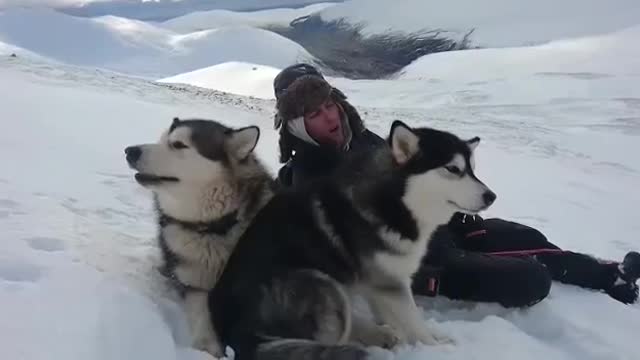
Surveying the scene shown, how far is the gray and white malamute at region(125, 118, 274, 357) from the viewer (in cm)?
276

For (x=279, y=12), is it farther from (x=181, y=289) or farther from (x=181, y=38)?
(x=181, y=289)

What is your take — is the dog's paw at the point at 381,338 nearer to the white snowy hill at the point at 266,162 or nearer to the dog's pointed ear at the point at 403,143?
the white snowy hill at the point at 266,162

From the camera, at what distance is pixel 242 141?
9.39 feet

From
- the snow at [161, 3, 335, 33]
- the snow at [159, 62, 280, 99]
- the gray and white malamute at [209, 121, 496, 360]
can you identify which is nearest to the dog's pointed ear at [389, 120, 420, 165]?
the gray and white malamute at [209, 121, 496, 360]

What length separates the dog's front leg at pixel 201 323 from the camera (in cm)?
252

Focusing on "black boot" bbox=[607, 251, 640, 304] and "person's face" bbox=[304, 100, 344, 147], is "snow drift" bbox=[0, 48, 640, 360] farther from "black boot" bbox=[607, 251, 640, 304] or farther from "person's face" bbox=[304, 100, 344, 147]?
"person's face" bbox=[304, 100, 344, 147]

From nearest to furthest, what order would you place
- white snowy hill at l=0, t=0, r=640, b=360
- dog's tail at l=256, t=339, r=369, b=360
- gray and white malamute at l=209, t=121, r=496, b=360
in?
dog's tail at l=256, t=339, r=369, b=360, white snowy hill at l=0, t=0, r=640, b=360, gray and white malamute at l=209, t=121, r=496, b=360

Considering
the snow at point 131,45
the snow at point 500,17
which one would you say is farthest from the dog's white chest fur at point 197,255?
the snow at point 500,17

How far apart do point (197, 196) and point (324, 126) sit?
0.80 metres

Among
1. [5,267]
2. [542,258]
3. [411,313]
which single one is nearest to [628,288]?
[542,258]

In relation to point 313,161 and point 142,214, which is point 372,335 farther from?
point 142,214

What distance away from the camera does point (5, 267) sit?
249 cm

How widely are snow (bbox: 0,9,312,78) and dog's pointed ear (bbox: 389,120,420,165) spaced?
2203 centimetres

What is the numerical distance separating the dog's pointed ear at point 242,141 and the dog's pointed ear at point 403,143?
22.4 inches
